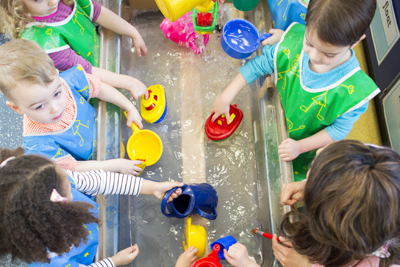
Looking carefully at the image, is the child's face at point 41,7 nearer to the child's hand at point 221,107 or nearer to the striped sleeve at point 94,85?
the striped sleeve at point 94,85

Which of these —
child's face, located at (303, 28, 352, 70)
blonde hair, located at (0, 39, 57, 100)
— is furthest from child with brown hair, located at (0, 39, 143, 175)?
child's face, located at (303, 28, 352, 70)

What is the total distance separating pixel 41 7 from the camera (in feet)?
3.28

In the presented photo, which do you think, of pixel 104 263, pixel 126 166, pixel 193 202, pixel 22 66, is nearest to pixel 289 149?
pixel 193 202

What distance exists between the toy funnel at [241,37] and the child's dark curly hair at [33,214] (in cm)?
78

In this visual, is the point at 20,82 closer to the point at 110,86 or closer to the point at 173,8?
the point at 110,86

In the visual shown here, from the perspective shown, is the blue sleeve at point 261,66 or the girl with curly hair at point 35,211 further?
the blue sleeve at point 261,66

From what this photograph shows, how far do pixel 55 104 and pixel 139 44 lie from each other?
1.89 ft

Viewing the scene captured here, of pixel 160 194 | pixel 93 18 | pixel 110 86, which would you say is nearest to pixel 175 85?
pixel 110 86

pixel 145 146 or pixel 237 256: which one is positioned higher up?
pixel 145 146

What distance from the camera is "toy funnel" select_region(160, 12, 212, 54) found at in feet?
4.28

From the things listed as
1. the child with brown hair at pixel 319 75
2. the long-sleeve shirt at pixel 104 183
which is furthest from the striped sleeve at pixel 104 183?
the child with brown hair at pixel 319 75

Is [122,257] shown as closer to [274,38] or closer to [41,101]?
[41,101]

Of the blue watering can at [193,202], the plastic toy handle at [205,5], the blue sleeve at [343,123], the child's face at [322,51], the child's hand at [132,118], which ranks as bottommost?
the blue watering can at [193,202]

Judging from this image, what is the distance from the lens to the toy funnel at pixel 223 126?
4.00ft
